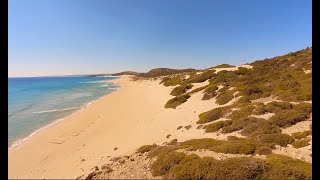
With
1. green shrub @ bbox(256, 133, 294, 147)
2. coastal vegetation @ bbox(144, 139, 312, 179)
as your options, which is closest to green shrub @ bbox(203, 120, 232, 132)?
green shrub @ bbox(256, 133, 294, 147)

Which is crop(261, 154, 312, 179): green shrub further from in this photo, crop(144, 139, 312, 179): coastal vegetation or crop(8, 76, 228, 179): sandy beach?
crop(8, 76, 228, 179): sandy beach

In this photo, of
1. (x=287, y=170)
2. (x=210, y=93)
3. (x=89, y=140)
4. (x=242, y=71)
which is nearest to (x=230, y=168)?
(x=287, y=170)

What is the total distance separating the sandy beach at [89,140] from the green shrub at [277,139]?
3.93 metres

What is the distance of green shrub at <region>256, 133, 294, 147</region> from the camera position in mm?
11028

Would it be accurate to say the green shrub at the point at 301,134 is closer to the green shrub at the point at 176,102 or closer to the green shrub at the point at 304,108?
the green shrub at the point at 304,108

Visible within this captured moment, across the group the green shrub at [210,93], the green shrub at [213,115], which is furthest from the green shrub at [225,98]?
the green shrub at [213,115]

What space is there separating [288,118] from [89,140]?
12999 mm

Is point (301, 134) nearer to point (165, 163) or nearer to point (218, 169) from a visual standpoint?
point (218, 169)

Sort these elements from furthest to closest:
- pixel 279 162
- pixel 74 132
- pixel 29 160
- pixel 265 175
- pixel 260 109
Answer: pixel 74 132 → pixel 260 109 → pixel 29 160 → pixel 279 162 → pixel 265 175

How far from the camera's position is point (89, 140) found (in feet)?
56.4

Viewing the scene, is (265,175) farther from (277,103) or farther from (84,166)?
(277,103)

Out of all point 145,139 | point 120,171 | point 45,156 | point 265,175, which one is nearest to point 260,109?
point 145,139

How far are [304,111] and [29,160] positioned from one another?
1649cm

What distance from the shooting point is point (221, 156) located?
9.07 m
